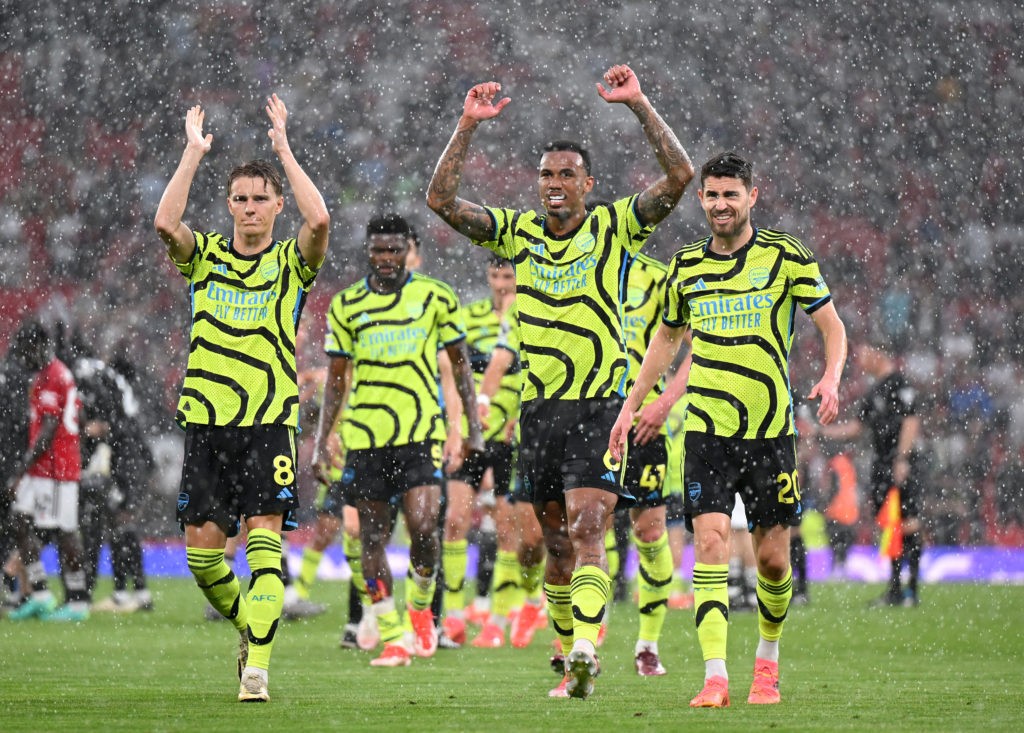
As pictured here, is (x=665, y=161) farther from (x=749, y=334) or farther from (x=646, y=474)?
(x=646, y=474)

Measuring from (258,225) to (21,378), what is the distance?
605 centimetres

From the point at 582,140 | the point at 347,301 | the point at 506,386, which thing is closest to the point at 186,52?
the point at 582,140

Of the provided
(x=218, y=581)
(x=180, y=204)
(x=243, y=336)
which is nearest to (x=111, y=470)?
(x=218, y=581)

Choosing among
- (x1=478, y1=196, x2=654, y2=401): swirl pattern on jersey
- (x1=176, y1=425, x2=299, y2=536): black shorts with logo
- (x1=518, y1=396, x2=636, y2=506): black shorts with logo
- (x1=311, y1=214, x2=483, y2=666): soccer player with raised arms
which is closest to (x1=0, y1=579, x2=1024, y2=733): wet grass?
(x1=311, y1=214, x2=483, y2=666): soccer player with raised arms

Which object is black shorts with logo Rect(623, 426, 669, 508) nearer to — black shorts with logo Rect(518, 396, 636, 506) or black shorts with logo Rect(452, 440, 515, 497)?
black shorts with logo Rect(518, 396, 636, 506)

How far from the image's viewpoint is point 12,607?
477 inches

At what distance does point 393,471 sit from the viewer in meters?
8.29

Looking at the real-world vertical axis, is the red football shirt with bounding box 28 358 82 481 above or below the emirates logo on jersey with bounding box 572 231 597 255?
below

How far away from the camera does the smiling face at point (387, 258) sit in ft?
27.7

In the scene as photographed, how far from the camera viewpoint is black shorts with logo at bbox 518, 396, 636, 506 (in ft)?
20.1

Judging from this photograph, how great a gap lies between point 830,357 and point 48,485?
23.8 ft

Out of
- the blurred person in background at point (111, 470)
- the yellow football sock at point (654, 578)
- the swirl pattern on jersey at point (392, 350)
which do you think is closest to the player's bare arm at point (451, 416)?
the swirl pattern on jersey at point (392, 350)

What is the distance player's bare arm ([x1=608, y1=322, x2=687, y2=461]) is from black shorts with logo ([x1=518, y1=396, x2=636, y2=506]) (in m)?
0.06

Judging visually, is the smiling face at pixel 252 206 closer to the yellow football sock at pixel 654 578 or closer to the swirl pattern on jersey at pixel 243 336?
the swirl pattern on jersey at pixel 243 336
